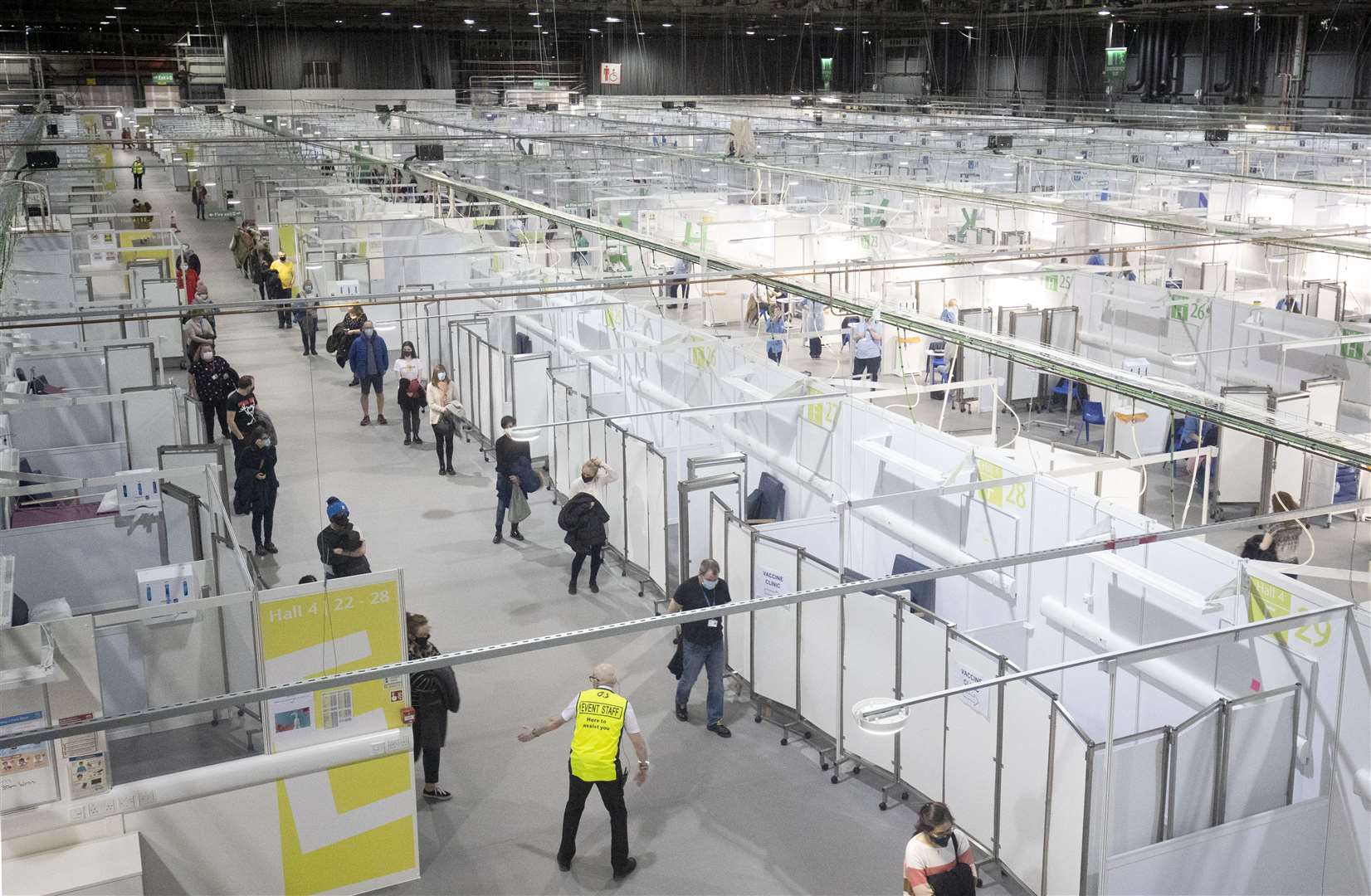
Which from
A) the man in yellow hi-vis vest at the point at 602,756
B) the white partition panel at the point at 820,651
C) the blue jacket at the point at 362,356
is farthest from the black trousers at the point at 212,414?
the man in yellow hi-vis vest at the point at 602,756

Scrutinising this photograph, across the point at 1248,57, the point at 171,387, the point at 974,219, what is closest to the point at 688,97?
the point at 1248,57

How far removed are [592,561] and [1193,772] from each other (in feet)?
16.8

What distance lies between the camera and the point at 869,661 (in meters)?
6.84

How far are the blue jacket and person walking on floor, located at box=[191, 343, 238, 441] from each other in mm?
1610

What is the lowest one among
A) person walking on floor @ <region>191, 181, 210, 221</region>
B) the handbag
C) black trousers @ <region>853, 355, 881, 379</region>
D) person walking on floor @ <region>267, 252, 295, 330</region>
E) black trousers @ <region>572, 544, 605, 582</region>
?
black trousers @ <region>572, 544, 605, 582</region>

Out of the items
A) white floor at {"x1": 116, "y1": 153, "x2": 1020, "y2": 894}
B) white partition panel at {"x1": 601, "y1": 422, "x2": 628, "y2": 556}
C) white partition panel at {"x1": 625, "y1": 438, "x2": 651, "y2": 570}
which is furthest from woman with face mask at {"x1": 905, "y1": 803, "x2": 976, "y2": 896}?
white partition panel at {"x1": 601, "y1": 422, "x2": 628, "y2": 556}

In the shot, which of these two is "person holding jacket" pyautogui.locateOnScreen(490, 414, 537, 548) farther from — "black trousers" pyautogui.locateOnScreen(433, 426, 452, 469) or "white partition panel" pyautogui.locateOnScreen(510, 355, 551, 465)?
"black trousers" pyautogui.locateOnScreen(433, 426, 452, 469)

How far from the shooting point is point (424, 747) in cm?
666

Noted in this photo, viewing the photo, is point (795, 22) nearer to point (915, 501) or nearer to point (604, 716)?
point (915, 501)

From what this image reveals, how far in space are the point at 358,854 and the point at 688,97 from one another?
3638 centimetres

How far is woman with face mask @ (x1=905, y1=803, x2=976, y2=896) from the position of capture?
16.5ft

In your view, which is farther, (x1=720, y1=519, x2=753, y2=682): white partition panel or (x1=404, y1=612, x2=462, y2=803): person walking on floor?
(x1=720, y1=519, x2=753, y2=682): white partition panel

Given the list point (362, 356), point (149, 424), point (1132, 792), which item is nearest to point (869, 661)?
point (1132, 792)

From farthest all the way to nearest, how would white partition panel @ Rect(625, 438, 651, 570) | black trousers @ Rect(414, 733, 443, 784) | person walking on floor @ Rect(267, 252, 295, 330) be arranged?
1. person walking on floor @ Rect(267, 252, 295, 330)
2. white partition panel @ Rect(625, 438, 651, 570)
3. black trousers @ Rect(414, 733, 443, 784)
